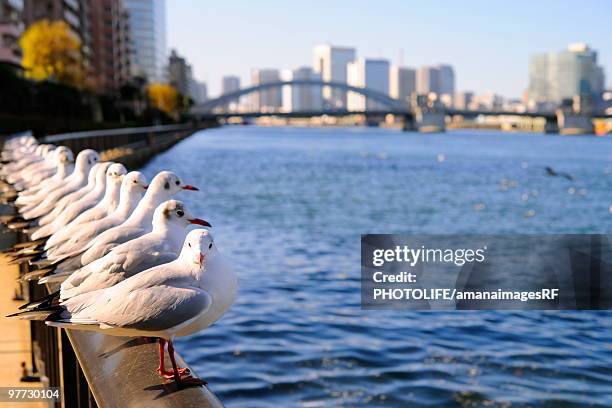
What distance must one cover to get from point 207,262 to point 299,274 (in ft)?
43.4

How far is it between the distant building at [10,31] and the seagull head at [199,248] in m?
71.8

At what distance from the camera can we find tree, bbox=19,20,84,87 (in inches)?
2781

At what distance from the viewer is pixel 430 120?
7505 inches

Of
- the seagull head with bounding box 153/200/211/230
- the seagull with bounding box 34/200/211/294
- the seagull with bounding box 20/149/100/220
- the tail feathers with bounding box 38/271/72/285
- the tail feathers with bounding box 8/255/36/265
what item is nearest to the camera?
the seagull with bounding box 34/200/211/294

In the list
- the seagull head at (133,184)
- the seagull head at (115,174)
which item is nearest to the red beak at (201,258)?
the seagull head at (133,184)

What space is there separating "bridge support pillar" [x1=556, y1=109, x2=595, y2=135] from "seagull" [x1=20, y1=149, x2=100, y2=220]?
19012 cm

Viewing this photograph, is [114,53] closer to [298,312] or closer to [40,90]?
[40,90]

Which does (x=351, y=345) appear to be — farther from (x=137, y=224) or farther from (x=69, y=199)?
(x=137, y=224)

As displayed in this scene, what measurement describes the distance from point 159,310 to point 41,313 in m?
0.49

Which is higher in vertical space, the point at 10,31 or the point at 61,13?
the point at 61,13

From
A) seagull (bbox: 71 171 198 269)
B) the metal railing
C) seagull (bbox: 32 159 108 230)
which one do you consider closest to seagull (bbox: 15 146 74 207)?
seagull (bbox: 32 159 108 230)

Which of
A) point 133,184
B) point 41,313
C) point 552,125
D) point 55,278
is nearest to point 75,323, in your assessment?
point 41,313

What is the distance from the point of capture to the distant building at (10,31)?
238 feet

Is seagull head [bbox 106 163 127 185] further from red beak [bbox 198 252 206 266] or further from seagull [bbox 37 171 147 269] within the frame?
red beak [bbox 198 252 206 266]
